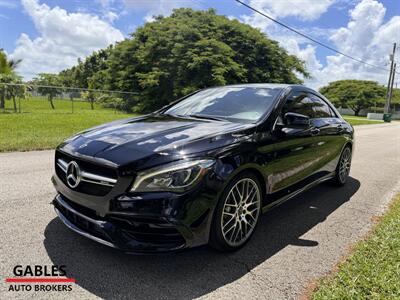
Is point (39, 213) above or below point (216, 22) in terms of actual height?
below

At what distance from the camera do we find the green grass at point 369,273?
7.64ft

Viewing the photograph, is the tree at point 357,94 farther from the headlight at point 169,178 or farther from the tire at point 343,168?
the headlight at point 169,178

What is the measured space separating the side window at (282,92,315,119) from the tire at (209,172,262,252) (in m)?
1.08

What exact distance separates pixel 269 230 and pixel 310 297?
1180 millimetres

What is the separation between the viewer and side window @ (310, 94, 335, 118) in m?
4.50

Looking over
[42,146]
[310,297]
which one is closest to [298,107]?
[310,297]

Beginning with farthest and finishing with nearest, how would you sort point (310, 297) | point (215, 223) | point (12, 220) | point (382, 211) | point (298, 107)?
1. point (382, 211)
2. point (298, 107)
3. point (12, 220)
4. point (215, 223)
5. point (310, 297)

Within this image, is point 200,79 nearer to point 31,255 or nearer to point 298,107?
point 298,107

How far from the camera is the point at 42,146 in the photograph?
290 inches

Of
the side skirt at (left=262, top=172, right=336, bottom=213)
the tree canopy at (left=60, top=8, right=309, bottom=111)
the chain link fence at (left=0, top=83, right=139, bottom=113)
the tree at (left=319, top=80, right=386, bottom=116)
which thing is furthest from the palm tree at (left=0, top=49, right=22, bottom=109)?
the tree at (left=319, top=80, right=386, bottom=116)

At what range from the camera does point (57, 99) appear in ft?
69.2

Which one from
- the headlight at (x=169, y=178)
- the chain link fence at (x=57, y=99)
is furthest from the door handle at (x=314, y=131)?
the chain link fence at (x=57, y=99)

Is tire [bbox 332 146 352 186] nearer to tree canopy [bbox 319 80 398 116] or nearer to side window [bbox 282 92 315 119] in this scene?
side window [bbox 282 92 315 119]

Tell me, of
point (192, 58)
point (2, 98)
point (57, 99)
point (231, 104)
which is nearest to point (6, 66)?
point (57, 99)
